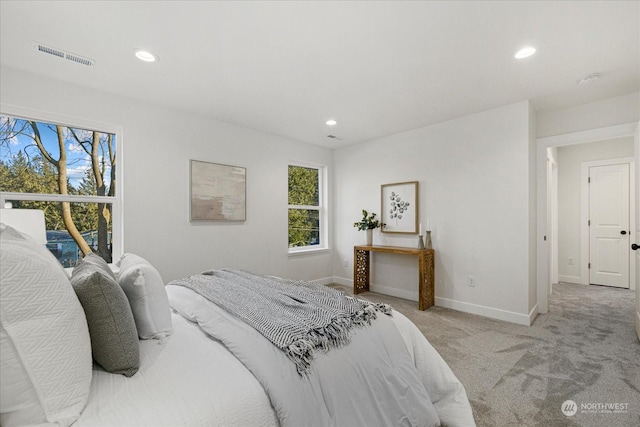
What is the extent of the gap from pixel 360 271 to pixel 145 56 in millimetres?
3658

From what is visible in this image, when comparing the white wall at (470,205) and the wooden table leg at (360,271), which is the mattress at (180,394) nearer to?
the white wall at (470,205)

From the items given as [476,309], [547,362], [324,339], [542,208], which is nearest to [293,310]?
[324,339]

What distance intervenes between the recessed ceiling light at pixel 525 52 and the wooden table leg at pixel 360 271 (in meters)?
2.94

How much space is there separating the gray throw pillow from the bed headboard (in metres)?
1.47

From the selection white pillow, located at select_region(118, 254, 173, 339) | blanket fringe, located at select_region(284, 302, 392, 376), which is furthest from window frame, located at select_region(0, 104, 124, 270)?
blanket fringe, located at select_region(284, 302, 392, 376)

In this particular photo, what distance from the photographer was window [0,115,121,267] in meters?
2.54

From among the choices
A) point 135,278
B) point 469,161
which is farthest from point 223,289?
point 469,161

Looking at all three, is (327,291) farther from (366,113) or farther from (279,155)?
(279,155)

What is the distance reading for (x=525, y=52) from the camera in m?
2.19

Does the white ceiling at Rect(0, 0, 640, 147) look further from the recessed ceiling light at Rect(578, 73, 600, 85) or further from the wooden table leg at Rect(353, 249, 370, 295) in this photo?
the wooden table leg at Rect(353, 249, 370, 295)

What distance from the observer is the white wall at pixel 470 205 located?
315 cm

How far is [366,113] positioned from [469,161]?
1.39 meters

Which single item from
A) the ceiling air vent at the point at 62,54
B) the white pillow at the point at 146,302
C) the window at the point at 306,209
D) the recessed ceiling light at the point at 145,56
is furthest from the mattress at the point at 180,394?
the window at the point at 306,209

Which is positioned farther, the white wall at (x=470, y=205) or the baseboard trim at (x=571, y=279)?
the baseboard trim at (x=571, y=279)
